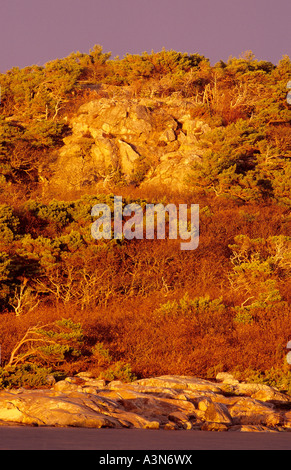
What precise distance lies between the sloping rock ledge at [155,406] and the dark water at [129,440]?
0.31 m

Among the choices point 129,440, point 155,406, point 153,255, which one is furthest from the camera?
point 153,255

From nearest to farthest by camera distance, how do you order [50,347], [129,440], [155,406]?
[129,440], [155,406], [50,347]

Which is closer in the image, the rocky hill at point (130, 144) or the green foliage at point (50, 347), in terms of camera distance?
the green foliage at point (50, 347)

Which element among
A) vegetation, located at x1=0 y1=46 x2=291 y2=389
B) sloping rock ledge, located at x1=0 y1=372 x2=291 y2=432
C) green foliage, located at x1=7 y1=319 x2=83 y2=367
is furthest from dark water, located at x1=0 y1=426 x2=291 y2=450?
green foliage, located at x1=7 y1=319 x2=83 y2=367

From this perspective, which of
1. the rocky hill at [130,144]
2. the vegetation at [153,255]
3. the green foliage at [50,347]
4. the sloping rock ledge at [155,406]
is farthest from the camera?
the rocky hill at [130,144]

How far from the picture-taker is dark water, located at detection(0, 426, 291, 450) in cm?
460

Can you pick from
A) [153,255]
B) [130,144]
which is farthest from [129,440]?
[130,144]

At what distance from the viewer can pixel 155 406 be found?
6875 mm

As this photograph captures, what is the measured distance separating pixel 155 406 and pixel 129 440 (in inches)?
72.8

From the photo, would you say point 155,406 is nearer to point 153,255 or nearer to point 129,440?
point 129,440

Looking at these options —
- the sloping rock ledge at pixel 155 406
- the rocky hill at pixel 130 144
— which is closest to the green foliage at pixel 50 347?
the sloping rock ledge at pixel 155 406

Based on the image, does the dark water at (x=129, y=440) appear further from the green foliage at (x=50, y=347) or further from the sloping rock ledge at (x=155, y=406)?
the green foliage at (x=50, y=347)

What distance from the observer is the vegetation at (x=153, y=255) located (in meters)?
10.4

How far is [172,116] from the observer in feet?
95.6
